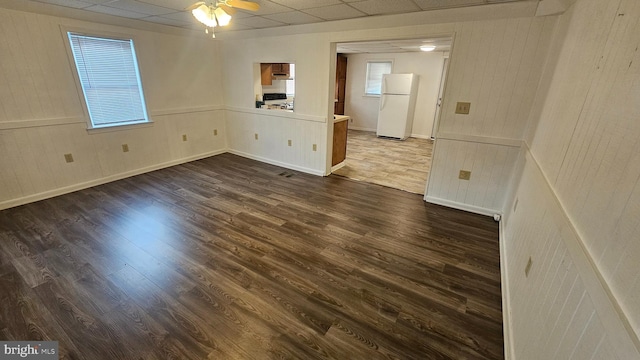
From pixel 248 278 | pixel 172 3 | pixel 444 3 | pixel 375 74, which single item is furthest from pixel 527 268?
pixel 375 74

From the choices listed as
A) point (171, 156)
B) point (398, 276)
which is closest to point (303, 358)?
point (398, 276)

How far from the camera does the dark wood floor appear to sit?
5.32ft

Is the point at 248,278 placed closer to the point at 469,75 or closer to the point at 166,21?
the point at 469,75

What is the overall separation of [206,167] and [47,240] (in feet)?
7.74

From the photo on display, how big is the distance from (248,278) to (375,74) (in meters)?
7.27

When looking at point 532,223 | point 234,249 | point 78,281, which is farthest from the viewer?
point 234,249

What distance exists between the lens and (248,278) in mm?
2117

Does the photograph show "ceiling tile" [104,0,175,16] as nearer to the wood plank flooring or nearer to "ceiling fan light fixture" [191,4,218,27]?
"ceiling fan light fixture" [191,4,218,27]

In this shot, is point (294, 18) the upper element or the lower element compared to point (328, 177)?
upper

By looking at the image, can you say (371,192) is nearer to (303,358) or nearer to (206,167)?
(303,358)

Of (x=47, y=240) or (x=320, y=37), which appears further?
(x=320, y=37)

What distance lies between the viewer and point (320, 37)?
379 centimetres

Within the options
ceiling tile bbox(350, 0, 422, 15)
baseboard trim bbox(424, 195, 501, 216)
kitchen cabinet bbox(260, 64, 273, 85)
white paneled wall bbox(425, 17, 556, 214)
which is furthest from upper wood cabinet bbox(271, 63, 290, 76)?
baseboard trim bbox(424, 195, 501, 216)

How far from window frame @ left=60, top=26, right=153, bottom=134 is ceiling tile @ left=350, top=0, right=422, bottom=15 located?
10.6 feet
